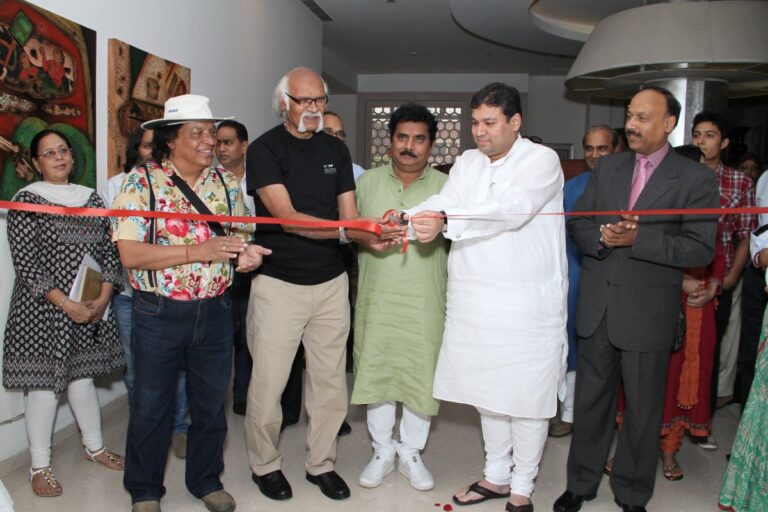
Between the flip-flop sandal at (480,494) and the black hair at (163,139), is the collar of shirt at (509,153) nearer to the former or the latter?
the black hair at (163,139)

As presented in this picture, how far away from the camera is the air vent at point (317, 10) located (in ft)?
23.6

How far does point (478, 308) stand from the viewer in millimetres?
2717

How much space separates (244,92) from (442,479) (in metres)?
3.77

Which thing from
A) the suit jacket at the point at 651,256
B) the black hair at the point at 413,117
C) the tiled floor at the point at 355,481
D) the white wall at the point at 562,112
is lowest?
the tiled floor at the point at 355,481

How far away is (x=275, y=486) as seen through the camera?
Answer: 9.55 feet

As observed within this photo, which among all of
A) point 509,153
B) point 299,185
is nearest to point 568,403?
point 509,153

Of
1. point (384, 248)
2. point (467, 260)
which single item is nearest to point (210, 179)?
point (384, 248)

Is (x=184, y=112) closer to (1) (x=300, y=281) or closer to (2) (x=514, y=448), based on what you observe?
(1) (x=300, y=281)

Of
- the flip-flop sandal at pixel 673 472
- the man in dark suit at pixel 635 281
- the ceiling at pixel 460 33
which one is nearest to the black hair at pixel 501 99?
the man in dark suit at pixel 635 281

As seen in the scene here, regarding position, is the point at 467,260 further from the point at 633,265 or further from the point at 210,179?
the point at 210,179

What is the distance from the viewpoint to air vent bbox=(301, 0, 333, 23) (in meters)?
7.20

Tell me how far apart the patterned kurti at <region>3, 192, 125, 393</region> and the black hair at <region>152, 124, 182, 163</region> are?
2.37 ft

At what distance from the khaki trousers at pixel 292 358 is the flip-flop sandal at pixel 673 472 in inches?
62.1

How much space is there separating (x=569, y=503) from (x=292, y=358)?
4.30 ft
